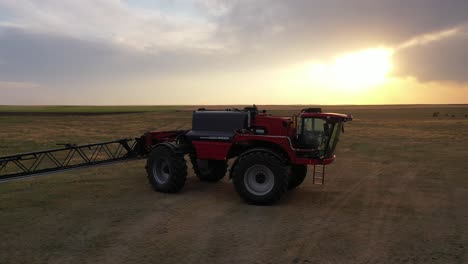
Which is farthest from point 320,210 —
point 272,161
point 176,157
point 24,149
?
point 24,149

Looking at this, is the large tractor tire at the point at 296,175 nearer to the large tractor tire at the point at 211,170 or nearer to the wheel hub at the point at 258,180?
the wheel hub at the point at 258,180

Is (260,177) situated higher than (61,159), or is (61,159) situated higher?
(260,177)

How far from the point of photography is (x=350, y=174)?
14.2 metres

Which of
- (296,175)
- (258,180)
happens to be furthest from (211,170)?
(258,180)

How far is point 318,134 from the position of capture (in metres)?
10.1

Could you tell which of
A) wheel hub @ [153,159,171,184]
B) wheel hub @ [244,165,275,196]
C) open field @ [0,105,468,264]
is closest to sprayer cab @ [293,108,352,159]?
wheel hub @ [244,165,275,196]

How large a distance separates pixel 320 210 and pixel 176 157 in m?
4.26

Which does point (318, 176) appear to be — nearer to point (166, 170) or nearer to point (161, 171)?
point (166, 170)

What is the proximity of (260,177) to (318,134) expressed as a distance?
1912 millimetres

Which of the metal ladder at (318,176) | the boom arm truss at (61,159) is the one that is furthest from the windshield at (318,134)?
the boom arm truss at (61,159)

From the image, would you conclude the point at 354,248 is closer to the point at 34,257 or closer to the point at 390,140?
the point at 34,257

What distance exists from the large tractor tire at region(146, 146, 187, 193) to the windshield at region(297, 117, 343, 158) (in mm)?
3521

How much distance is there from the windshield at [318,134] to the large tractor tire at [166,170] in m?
3.52

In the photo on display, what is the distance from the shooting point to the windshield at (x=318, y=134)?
10.1 meters
